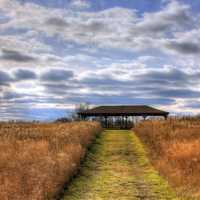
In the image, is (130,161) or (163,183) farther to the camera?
(130,161)

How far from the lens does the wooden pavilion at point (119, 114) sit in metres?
58.4

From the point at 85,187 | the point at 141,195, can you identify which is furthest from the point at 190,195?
the point at 85,187

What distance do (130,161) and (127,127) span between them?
38.3m

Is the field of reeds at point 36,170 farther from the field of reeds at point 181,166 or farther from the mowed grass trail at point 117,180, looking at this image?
the field of reeds at point 181,166

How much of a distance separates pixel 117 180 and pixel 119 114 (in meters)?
44.0

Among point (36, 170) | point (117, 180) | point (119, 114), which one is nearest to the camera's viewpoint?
point (36, 170)

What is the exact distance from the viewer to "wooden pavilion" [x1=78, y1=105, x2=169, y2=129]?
5838 centimetres

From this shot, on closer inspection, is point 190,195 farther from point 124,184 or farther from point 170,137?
point 170,137

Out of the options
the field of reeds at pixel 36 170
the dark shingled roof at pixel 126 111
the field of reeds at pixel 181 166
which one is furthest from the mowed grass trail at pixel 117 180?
the dark shingled roof at pixel 126 111

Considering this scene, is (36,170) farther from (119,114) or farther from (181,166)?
(119,114)

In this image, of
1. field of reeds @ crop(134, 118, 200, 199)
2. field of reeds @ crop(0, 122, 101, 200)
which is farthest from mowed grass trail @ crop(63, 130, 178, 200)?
field of reeds @ crop(0, 122, 101, 200)

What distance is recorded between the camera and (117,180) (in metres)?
14.5

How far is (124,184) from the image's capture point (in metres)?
13.7

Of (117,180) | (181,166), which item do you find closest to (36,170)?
(117,180)
